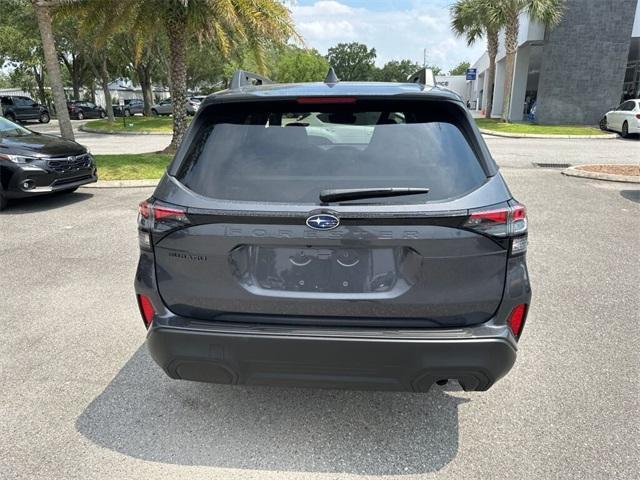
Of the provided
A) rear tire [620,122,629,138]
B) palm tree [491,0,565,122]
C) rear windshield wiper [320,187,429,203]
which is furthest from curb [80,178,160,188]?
palm tree [491,0,565,122]

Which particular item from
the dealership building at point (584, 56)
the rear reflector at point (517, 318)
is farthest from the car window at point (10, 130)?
the dealership building at point (584, 56)

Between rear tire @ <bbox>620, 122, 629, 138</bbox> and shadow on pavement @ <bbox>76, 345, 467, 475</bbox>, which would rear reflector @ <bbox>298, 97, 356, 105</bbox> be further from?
rear tire @ <bbox>620, 122, 629, 138</bbox>

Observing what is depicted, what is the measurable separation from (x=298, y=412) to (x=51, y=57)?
1205 centimetres

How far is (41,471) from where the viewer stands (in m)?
2.43

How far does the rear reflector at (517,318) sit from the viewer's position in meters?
2.27

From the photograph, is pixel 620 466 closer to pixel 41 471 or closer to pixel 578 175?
pixel 41 471

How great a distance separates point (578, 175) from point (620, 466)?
9.87 metres

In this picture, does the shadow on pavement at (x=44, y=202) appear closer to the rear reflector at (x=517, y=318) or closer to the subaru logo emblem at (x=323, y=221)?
the subaru logo emblem at (x=323, y=221)

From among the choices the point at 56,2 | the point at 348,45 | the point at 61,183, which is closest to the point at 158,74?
the point at 56,2

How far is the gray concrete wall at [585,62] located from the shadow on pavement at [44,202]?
25.4m

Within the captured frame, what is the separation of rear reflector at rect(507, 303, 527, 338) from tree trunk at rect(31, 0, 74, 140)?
11.9m

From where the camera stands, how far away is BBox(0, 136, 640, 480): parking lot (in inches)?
97.6

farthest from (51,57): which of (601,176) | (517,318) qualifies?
(601,176)

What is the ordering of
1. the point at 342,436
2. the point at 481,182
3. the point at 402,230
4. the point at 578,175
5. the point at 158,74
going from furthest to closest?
the point at 158,74, the point at 578,175, the point at 342,436, the point at 481,182, the point at 402,230
